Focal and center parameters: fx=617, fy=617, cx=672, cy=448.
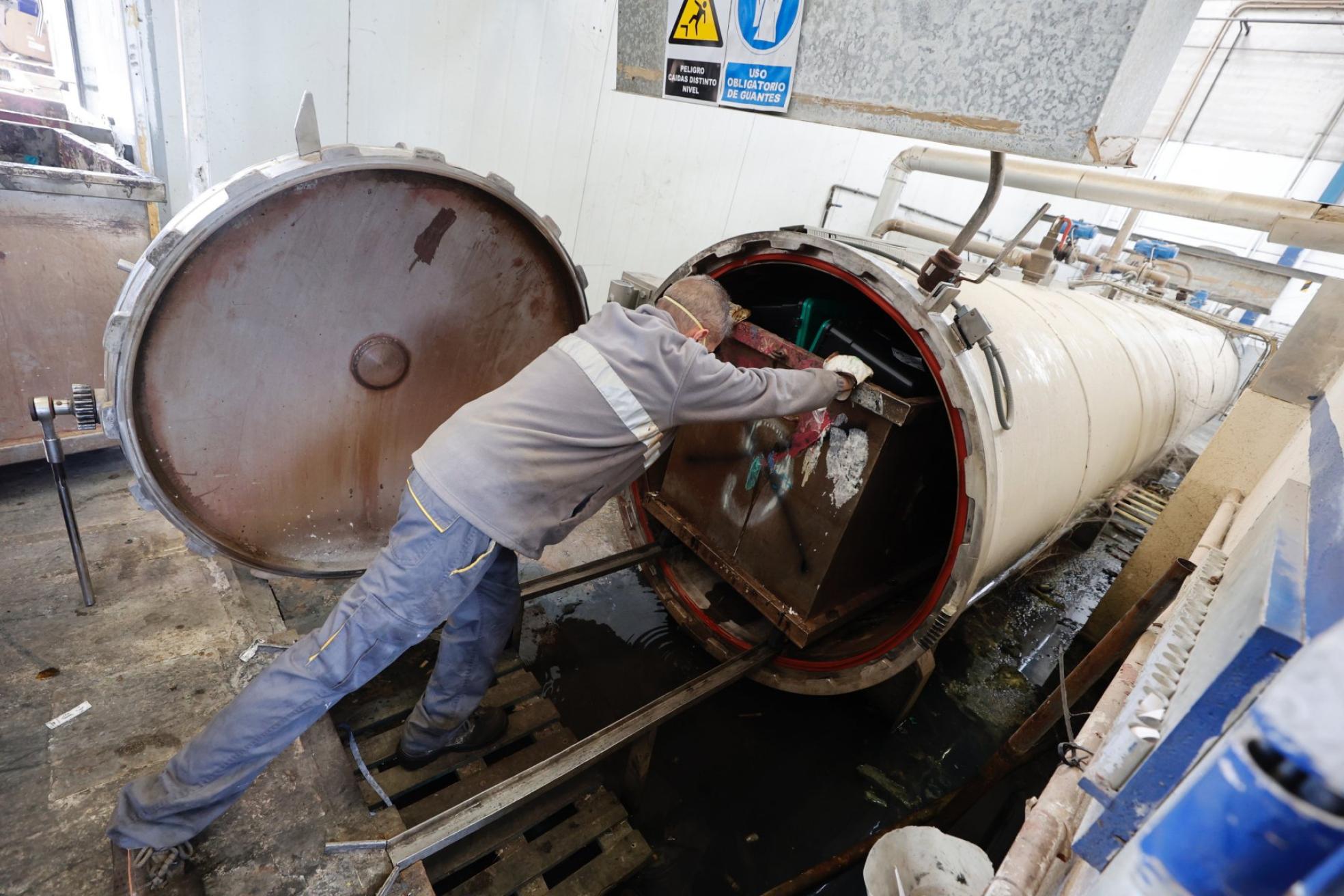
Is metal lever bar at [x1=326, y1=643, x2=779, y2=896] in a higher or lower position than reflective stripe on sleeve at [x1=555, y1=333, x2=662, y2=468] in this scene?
lower

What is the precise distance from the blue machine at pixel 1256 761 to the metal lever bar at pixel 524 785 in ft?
4.70

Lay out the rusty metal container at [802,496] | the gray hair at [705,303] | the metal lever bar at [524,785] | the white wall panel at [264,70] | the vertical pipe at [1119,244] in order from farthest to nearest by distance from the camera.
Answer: the vertical pipe at [1119,244], the white wall panel at [264,70], the rusty metal container at [802,496], the gray hair at [705,303], the metal lever bar at [524,785]

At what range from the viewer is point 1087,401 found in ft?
8.59

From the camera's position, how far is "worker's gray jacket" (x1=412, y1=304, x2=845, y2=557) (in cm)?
172

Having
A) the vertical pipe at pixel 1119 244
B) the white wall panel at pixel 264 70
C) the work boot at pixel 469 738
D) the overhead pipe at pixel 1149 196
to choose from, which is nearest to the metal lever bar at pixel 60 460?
the white wall panel at pixel 264 70

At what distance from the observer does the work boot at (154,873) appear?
56.9 inches

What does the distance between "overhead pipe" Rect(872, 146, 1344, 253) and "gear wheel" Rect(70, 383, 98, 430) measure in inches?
141

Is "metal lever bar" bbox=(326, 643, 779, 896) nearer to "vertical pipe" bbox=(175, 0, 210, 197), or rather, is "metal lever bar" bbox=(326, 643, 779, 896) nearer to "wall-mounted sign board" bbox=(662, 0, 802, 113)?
"wall-mounted sign board" bbox=(662, 0, 802, 113)

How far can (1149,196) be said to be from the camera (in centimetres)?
342

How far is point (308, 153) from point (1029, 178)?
3.85m

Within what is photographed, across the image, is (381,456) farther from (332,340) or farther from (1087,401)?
(1087,401)

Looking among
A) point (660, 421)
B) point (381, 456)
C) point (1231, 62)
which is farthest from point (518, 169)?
point (1231, 62)

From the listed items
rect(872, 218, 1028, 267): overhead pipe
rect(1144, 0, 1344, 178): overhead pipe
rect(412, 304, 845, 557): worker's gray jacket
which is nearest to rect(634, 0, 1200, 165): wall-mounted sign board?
rect(412, 304, 845, 557): worker's gray jacket

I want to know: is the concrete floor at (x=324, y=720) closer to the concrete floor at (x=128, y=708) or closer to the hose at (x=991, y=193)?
the concrete floor at (x=128, y=708)
